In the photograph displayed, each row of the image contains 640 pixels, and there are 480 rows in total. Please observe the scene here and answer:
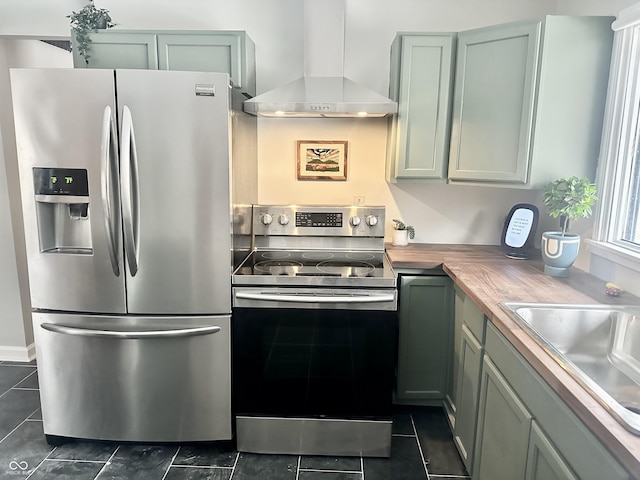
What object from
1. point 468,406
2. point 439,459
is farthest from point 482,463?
point 439,459

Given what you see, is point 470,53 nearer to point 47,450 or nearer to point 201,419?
point 201,419

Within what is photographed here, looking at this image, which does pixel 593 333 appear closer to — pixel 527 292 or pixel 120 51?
pixel 527 292

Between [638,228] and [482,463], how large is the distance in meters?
1.26

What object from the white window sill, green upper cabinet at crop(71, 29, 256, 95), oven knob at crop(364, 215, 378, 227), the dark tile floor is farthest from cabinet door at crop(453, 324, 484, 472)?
green upper cabinet at crop(71, 29, 256, 95)

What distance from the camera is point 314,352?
7.10ft

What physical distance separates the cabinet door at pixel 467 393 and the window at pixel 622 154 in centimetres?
76

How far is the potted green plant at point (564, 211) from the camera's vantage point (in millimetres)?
2016

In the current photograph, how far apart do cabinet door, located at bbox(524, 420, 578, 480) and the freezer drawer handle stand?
4.63 feet

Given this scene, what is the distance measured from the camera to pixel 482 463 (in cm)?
176

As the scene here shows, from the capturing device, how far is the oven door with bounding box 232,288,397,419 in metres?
2.11

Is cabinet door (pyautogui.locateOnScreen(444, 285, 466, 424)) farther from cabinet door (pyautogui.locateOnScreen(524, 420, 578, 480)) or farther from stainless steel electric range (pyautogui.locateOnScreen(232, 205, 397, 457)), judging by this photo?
cabinet door (pyautogui.locateOnScreen(524, 420, 578, 480))

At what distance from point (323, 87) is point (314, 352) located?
4.56 feet

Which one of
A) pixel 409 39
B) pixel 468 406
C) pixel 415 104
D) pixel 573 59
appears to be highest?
pixel 409 39

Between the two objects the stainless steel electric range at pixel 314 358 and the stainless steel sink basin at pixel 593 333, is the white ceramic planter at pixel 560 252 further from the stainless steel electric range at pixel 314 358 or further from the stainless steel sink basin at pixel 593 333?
the stainless steel electric range at pixel 314 358
